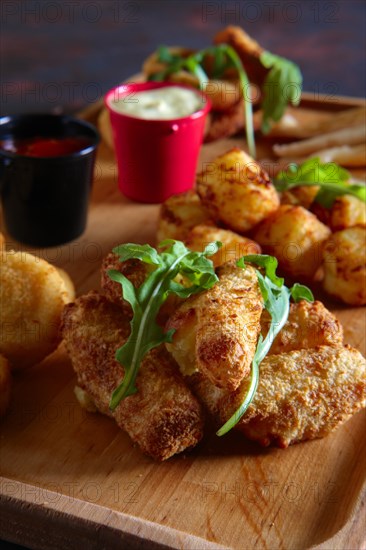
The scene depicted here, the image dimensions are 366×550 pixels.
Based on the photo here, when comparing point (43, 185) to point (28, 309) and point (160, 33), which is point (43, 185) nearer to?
point (28, 309)

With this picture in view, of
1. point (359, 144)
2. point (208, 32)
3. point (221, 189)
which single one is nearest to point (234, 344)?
point (221, 189)

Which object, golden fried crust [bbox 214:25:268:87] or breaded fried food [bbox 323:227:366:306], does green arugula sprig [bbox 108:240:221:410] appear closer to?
breaded fried food [bbox 323:227:366:306]

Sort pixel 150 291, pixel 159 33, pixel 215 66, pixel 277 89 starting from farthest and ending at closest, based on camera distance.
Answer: pixel 159 33
pixel 215 66
pixel 277 89
pixel 150 291

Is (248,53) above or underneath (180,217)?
above

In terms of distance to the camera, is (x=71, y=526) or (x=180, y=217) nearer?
(x=71, y=526)

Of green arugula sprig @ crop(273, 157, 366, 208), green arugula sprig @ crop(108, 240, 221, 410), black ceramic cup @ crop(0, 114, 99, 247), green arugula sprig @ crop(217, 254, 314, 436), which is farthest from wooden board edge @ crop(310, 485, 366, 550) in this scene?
black ceramic cup @ crop(0, 114, 99, 247)

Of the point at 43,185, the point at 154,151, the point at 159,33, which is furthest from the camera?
the point at 159,33

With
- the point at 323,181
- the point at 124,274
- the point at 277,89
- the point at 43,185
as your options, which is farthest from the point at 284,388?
the point at 277,89
